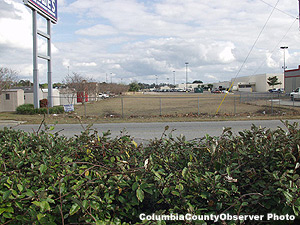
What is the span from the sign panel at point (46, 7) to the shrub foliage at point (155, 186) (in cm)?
2100

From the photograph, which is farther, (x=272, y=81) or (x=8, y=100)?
(x=272, y=81)

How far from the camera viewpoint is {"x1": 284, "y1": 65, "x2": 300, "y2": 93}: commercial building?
2088 inches

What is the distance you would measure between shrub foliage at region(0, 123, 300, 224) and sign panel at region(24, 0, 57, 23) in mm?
21003

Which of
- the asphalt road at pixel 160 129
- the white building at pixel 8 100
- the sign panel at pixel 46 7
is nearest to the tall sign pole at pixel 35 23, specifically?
the sign panel at pixel 46 7

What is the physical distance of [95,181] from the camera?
2.46 metres

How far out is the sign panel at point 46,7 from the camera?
21172mm

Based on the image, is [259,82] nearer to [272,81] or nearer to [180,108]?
[272,81]

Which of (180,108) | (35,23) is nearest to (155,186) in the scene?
(35,23)

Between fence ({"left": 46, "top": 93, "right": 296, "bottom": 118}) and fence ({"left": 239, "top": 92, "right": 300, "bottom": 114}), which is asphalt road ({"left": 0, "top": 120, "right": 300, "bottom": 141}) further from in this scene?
fence ({"left": 239, "top": 92, "right": 300, "bottom": 114})

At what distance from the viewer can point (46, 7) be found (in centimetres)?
2331

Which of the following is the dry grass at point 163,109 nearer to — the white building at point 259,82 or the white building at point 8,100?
the white building at point 8,100

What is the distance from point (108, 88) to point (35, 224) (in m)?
69.8

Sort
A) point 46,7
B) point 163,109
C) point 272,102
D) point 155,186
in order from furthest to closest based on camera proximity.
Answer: point 272,102
point 163,109
point 46,7
point 155,186

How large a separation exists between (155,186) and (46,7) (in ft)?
79.5
